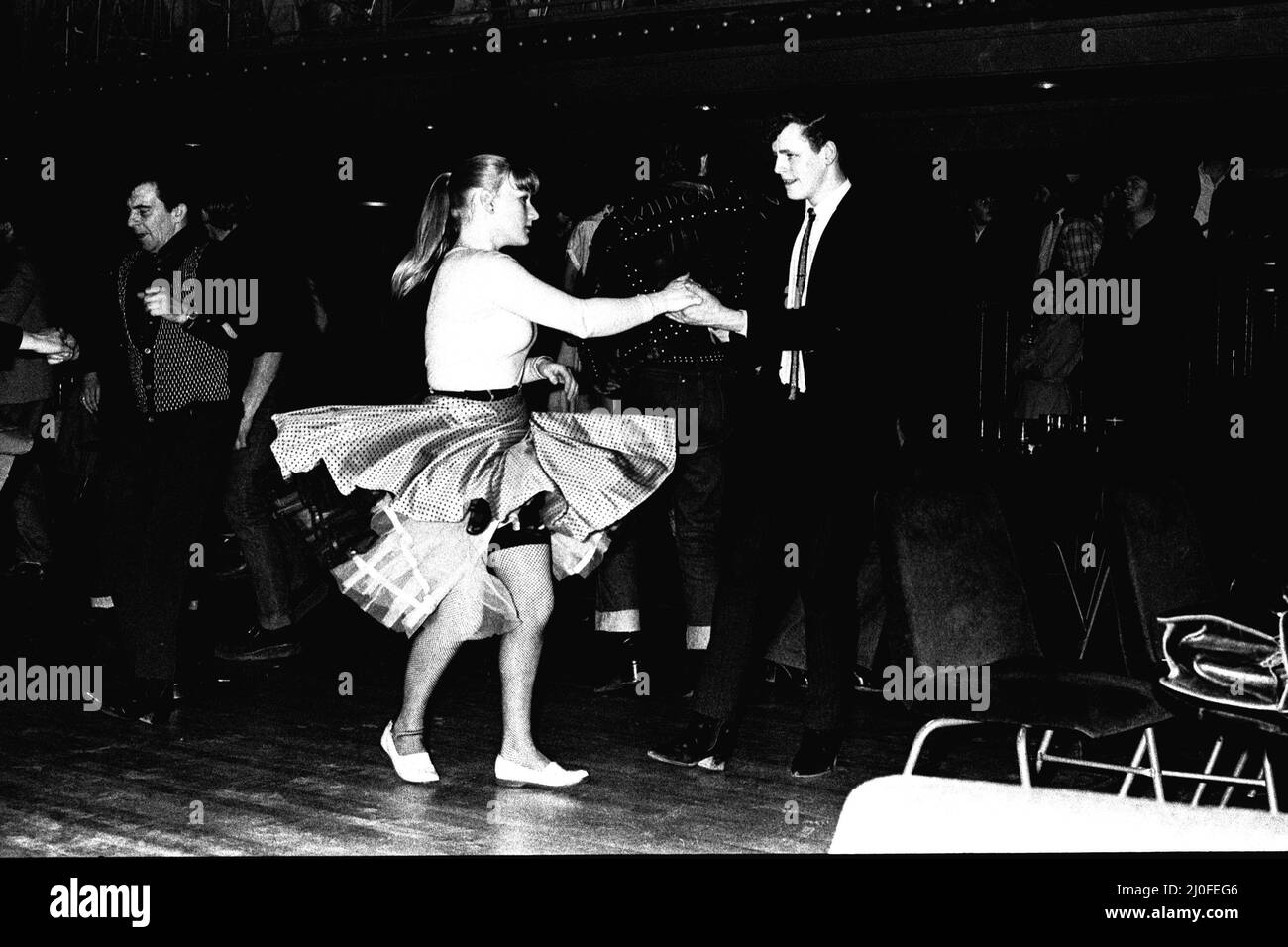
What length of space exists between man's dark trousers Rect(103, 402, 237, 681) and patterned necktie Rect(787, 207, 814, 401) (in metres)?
1.88

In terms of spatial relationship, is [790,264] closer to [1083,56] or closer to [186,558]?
Answer: [186,558]

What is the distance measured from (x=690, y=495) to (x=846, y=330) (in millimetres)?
1201

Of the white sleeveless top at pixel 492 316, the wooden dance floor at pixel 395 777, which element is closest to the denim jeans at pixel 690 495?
the wooden dance floor at pixel 395 777

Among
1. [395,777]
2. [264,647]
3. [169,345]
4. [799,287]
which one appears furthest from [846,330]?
[264,647]

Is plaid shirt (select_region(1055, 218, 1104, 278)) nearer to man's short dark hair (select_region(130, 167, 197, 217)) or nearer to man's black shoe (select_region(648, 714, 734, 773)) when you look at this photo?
man's black shoe (select_region(648, 714, 734, 773))

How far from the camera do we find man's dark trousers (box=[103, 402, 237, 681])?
4.74 m

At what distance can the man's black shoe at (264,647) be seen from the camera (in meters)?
5.69

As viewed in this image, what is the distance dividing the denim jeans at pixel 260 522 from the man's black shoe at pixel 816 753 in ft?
7.85

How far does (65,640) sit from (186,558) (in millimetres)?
1650

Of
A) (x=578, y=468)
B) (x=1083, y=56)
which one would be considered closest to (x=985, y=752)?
(x=578, y=468)

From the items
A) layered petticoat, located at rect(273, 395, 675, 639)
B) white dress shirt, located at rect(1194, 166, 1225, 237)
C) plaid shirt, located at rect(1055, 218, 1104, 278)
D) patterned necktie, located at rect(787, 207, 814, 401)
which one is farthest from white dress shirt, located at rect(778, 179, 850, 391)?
white dress shirt, located at rect(1194, 166, 1225, 237)

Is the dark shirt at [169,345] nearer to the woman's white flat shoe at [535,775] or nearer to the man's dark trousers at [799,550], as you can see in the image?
the woman's white flat shoe at [535,775]

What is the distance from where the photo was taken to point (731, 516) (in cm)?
430
